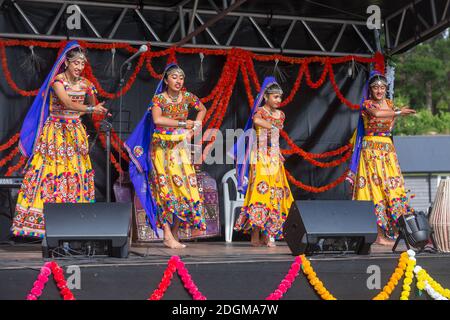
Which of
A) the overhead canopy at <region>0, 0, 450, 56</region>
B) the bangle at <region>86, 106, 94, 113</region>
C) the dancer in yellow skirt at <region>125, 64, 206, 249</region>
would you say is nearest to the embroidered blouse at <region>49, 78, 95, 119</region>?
the bangle at <region>86, 106, 94, 113</region>

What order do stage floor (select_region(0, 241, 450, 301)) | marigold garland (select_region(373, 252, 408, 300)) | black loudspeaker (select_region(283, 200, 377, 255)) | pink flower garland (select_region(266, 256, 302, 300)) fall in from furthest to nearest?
black loudspeaker (select_region(283, 200, 377, 255)) < marigold garland (select_region(373, 252, 408, 300)) < pink flower garland (select_region(266, 256, 302, 300)) < stage floor (select_region(0, 241, 450, 301))

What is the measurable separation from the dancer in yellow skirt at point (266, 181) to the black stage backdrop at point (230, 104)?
3.95 ft

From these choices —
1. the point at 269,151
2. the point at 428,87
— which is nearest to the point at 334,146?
the point at 269,151

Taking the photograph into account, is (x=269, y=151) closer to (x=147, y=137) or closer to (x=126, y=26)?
(x=147, y=137)

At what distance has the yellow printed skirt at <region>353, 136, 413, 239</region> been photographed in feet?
21.7

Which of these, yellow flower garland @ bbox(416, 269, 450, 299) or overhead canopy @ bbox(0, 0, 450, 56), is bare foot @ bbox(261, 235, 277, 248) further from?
overhead canopy @ bbox(0, 0, 450, 56)

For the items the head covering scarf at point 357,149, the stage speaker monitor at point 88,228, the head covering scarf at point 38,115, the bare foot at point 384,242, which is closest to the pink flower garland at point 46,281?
the stage speaker monitor at point 88,228

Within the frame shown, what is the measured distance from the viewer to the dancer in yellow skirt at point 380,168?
662cm

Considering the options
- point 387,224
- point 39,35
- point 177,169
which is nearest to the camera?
point 177,169

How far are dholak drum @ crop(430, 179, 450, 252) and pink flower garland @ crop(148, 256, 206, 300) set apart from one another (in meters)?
1.98

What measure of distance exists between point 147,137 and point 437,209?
2.61m

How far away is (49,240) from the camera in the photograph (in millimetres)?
4453

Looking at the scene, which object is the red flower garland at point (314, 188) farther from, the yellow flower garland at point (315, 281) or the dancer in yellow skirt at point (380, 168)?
the yellow flower garland at point (315, 281)

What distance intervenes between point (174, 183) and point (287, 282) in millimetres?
1860
